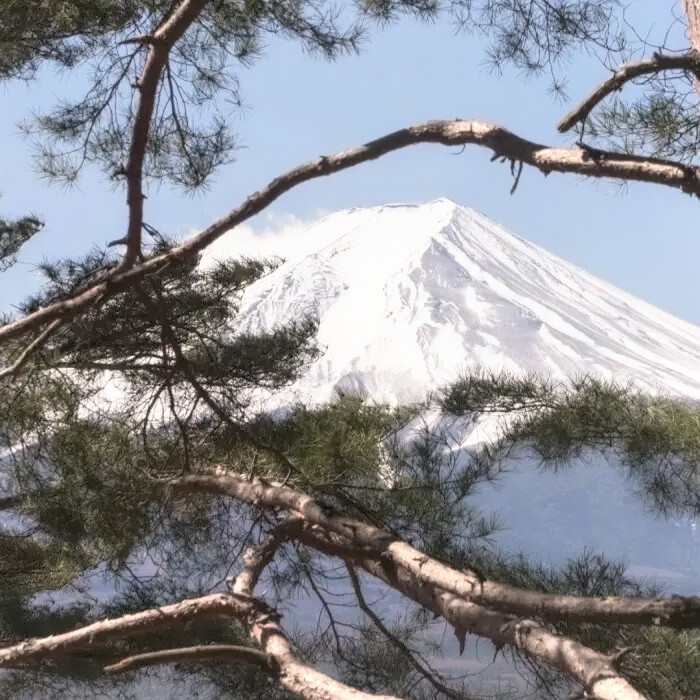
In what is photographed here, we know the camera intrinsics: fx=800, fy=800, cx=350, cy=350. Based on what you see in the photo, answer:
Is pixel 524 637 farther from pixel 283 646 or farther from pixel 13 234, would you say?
pixel 13 234

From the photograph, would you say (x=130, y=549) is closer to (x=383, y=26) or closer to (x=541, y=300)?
(x=383, y=26)

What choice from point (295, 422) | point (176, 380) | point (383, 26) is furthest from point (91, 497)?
point (383, 26)

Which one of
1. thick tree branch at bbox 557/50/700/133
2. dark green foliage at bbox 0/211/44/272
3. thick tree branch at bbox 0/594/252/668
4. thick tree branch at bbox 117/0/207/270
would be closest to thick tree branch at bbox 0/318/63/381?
thick tree branch at bbox 117/0/207/270

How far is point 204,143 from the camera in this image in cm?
195

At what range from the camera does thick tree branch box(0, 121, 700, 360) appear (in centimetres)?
107

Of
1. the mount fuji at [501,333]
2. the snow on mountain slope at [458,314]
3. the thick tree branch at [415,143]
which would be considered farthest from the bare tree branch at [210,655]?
the snow on mountain slope at [458,314]

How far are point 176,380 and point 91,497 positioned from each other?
377 mm

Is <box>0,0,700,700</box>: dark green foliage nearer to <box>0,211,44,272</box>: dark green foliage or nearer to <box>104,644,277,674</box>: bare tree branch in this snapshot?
<box>104,644,277,674</box>: bare tree branch

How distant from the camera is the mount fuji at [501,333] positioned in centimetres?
427

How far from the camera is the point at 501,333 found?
698cm

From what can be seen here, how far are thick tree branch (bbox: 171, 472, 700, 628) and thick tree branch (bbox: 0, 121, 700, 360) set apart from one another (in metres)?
0.52

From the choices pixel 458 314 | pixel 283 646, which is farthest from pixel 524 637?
pixel 458 314

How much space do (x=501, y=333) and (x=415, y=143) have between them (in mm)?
5905

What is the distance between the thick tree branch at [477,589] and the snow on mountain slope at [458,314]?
2.75 metres
